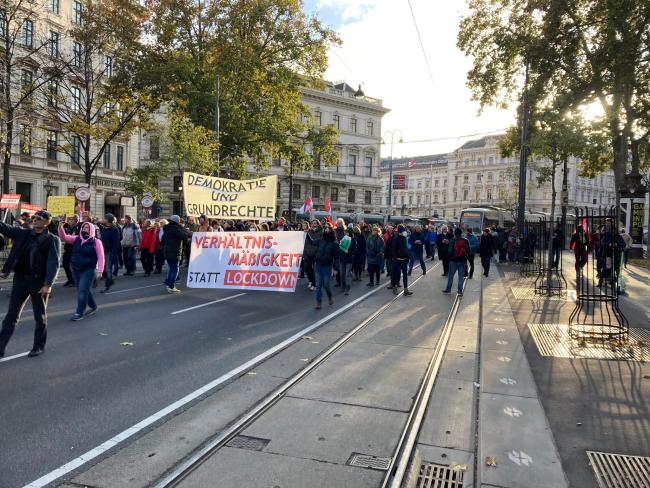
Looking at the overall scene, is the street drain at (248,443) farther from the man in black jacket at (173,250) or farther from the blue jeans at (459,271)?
the blue jeans at (459,271)

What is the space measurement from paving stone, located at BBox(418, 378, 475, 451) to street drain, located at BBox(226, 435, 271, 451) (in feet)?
4.43

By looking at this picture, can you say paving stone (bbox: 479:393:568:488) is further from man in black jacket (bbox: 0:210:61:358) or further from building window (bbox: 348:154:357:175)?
building window (bbox: 348:154:357:175)

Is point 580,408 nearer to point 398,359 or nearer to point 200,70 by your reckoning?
point 398,359

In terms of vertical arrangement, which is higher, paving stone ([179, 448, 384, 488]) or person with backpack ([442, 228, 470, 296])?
person with backpack ([442, 228, 470, 296])

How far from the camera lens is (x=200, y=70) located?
2873 centimetres

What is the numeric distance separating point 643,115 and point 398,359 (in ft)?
90.9

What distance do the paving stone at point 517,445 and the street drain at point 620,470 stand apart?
11.1 inches

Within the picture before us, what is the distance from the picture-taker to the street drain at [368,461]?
4207mm

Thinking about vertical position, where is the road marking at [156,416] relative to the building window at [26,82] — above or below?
below

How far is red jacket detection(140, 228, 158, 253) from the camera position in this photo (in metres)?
16.8

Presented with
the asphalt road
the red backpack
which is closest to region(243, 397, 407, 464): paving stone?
the asphalt road

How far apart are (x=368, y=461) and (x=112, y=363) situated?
3.83 meters

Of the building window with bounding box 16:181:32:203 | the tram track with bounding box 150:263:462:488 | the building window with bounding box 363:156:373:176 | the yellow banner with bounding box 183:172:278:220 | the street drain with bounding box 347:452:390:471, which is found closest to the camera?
the tram track with bounding box 150:263:462:488

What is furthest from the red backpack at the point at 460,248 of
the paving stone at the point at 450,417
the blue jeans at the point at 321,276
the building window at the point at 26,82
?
the building window at the point at 26,82
